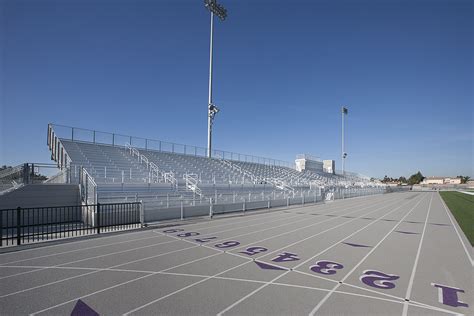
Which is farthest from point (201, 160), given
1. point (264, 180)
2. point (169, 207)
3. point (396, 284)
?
point (396, 284)

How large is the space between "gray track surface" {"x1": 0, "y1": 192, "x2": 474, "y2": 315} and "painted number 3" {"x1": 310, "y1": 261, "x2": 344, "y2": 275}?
26mm

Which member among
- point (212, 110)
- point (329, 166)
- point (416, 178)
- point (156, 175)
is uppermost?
point (212, 110)

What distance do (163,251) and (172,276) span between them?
Result: 8.81ft

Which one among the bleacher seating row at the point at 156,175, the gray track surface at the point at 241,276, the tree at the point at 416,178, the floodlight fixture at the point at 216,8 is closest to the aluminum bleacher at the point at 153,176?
the bleacher seating row at the point at 156,175

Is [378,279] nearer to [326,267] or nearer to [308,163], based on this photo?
[326,267]

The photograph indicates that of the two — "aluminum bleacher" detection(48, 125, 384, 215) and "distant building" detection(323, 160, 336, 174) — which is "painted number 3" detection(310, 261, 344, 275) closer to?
"aluminum bleacher" detection(48, 125, 384, 215)

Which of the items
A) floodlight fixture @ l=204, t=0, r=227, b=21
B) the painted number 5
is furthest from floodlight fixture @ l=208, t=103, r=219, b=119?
the painted number 5

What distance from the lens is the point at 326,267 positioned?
749 centimetres

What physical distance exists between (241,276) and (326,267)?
7.56 feet

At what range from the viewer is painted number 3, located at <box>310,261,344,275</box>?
23.5 ft

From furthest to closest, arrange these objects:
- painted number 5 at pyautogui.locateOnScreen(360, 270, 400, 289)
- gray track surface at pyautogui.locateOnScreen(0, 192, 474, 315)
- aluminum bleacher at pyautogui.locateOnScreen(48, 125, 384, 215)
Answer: aluminum bleacher at pyautogui.locateOnScreen(48, 125, 384, 215) < painted number 5 at pyautogui.locateOnScreen(360, 270, 400, 289) < gray track surface at pyautogui.locateOnScreen(0, 192, 474, 315)

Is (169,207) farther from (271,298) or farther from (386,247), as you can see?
(271,298)

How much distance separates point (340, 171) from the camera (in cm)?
8094

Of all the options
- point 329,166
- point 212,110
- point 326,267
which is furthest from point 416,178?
point 326,267
